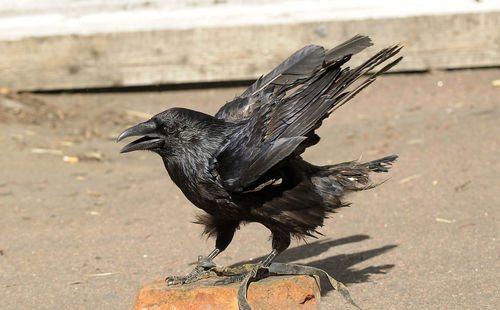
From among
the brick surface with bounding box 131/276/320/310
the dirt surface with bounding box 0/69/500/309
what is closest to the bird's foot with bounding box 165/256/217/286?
the brick surface with bounding box 131/276/320/310

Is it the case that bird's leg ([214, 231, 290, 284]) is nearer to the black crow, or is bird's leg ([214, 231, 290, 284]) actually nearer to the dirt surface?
the black crow

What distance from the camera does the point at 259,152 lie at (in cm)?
427

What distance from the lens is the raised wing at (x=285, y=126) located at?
4.21 metres

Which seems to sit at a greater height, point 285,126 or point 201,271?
point 285,126

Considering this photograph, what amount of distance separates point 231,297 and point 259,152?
31.9 inches

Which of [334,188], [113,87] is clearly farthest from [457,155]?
[113,87]

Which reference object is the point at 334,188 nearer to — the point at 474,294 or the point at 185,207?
the point at 474,294

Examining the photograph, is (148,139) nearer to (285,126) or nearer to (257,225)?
(285,126)

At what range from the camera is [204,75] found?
9.38 metres

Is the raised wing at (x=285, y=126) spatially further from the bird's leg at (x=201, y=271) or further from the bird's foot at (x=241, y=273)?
the bird's leg at (x=201, y=271)

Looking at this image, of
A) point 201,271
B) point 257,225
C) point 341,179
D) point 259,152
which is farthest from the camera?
point 257,225

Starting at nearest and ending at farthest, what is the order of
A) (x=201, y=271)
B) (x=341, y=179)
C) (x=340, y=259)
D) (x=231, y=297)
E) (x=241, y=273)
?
(x=231, y=297) < (x=241, y=273) < (x=201, y=271) < (x=341, y=179) < (x=340, y=259)

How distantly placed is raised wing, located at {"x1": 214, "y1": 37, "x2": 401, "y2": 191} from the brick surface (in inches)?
22.2

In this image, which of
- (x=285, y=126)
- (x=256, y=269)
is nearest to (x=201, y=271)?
(x=256, y=269)
